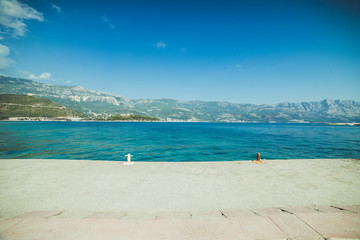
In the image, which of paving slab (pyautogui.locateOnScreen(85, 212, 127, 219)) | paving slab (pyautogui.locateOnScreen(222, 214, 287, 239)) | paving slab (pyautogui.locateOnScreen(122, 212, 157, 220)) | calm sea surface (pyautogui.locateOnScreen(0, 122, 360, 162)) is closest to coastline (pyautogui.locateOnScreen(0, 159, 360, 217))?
paving slab (pyautogui.locateOnScreen(122, 212, 157, 220))

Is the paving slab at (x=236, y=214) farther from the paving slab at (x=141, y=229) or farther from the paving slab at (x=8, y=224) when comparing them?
the paving slab at (x=8, y=224)

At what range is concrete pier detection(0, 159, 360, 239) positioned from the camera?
3510 millimetres

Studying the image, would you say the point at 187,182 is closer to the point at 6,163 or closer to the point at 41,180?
the point at 41,180

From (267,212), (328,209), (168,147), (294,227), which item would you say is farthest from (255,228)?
(168,147)

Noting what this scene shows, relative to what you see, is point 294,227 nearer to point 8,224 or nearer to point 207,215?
point 207,215

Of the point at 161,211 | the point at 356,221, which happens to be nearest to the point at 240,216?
the point at 161,211

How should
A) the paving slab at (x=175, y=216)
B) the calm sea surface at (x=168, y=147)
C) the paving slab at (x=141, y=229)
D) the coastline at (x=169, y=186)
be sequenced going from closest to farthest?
the paving slab at (x=141, y=229), the paving slab at (x=175, y=216), the coastline at (x=169, y=186), the calm sea surface at (x=168, y=147)

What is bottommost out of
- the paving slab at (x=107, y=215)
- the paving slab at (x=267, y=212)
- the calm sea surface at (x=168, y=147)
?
the calm sea surface at (x=168, y=147)

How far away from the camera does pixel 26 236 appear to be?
10.6ft

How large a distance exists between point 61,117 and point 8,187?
201 m

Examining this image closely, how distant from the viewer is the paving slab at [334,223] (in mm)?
3443

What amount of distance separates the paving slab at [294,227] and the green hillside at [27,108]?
202 meters

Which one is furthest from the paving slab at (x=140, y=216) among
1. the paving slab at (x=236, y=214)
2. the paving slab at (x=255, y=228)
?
the paving slab at (x=255, y=228)

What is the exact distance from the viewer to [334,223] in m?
3.85
